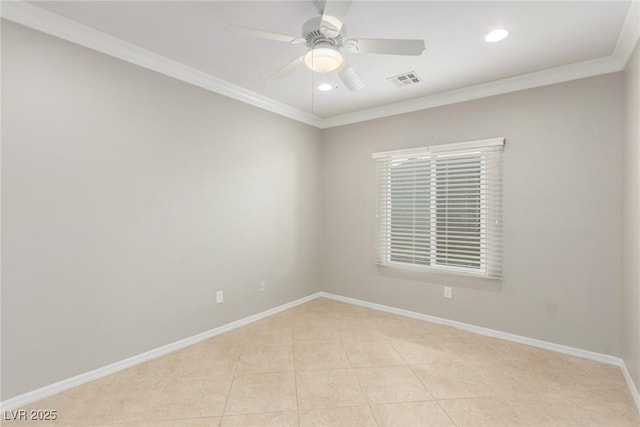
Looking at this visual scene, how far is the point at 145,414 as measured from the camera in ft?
6.57

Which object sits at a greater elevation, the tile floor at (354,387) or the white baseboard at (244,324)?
the white baseboard at (244,324)

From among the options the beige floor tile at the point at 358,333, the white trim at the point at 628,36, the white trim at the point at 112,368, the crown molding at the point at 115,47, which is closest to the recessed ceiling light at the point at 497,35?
the white trim at the point at 628,36

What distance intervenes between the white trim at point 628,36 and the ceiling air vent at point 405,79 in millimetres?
1495

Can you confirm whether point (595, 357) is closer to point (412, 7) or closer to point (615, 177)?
point (615, 177)

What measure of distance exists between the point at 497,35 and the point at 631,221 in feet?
5.59

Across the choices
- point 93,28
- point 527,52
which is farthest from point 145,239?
point 527,52

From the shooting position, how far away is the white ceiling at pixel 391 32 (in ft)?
6.75

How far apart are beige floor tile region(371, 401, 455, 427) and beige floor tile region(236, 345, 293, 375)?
85 cm

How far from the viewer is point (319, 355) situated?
2.83m

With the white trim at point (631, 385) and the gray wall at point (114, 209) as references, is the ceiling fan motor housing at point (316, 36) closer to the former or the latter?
the gray wall at point (114, 209)

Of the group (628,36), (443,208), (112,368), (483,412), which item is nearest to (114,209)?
(112,368)

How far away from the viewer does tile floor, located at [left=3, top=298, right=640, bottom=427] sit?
1981 millimetres

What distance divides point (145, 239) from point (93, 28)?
1.67 m

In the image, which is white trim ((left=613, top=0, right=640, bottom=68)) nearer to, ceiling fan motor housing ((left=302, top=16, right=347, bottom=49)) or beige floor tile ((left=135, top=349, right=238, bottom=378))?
ceiling fan motor housing ((left=302, top=16, right=347, bottom=49))
